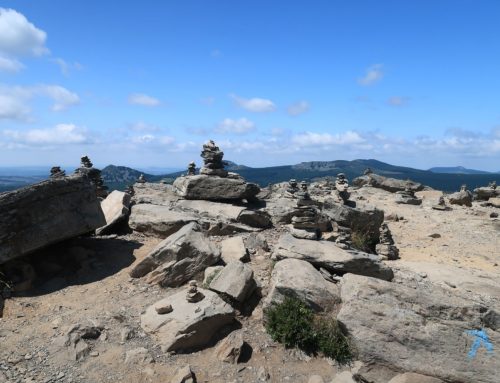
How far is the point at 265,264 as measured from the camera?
42.9 feet

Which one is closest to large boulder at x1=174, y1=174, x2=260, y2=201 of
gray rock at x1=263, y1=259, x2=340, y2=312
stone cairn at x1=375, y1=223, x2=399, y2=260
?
stone cairn at x1=375, y1=223, x2=399, y2=260

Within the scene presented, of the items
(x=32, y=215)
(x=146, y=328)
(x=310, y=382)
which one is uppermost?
(x=32, y=215)

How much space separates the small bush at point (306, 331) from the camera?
939 cm

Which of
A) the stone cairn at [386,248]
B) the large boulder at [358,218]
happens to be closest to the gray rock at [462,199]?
the large boulder at [358,218]

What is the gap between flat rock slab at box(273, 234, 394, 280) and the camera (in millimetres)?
12172

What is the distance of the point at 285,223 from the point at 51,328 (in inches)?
444

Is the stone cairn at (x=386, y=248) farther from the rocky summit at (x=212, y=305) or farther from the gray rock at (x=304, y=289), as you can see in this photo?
the gray rock at (x=304, y=289)

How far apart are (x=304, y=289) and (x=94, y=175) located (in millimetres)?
15452

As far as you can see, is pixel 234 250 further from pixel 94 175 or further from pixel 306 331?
pixel 94 175

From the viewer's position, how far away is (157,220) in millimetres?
15797

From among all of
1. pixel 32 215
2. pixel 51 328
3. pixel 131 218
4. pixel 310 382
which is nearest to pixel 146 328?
pixel 51 328

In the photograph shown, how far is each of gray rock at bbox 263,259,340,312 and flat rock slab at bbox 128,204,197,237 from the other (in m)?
5.77

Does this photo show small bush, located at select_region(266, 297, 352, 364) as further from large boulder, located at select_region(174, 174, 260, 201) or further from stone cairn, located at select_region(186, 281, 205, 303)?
large boulder, located at select_region(174, 174, 260, 201)

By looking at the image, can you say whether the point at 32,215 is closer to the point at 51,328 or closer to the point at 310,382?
the point at 51,328
